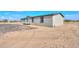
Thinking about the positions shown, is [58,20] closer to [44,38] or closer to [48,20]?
[48,20]

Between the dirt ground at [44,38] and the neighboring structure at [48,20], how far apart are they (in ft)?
0.15

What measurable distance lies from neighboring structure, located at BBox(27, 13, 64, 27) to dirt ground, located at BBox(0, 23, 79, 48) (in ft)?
0.15

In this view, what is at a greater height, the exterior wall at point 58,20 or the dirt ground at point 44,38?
the exterior wall at point 58,20

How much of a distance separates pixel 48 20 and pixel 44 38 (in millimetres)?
211

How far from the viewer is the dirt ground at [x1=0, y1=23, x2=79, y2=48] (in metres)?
1.88

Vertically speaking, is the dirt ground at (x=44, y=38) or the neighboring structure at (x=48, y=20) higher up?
the neighboring structure at (x=48, y=20)

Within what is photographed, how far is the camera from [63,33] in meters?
1.91

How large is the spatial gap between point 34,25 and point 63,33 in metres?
0.34

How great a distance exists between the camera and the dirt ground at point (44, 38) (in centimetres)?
188

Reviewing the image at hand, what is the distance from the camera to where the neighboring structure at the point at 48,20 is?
1915 millimetres
